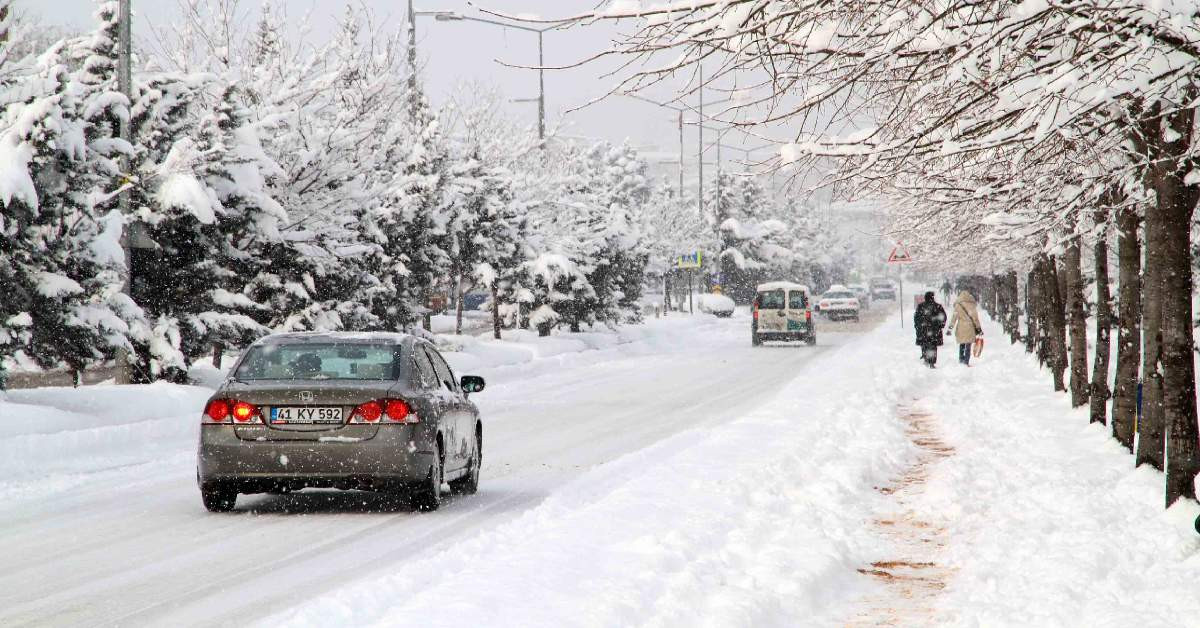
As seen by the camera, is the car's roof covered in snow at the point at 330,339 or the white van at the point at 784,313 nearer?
the car's roof covered in snow at the point at 330,339

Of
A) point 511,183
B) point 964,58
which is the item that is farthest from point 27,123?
point 511,183

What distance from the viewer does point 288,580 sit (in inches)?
314

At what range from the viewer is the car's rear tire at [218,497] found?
1065 cm

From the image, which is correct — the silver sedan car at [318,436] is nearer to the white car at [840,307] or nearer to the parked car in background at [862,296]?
the white car at [840,307]

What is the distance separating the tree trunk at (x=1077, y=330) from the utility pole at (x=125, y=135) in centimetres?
1324

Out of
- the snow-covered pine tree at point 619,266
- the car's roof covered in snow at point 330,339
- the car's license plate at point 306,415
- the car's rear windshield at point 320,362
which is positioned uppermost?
the snow-covered pine tree at point 619,266

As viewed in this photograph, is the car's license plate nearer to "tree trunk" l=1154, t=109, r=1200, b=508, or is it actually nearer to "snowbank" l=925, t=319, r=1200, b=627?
"snowbank" l=925, t=319, r=1200, b=627

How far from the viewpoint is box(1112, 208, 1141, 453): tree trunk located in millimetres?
14000

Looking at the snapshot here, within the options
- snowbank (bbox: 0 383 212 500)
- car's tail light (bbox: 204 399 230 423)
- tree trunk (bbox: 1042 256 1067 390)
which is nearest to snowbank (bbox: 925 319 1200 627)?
car's tail light (bbox: 204 399 230 423)

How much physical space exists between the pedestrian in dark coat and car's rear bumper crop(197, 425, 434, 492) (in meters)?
21.0

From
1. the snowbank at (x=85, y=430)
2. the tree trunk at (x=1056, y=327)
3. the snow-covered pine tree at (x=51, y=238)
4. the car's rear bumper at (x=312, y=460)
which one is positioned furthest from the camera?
the tree trunk at (x=1056, y=327)

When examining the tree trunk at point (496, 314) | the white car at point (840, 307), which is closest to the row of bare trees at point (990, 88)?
the tree trunk at point (496, 314)

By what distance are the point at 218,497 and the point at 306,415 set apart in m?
1.15

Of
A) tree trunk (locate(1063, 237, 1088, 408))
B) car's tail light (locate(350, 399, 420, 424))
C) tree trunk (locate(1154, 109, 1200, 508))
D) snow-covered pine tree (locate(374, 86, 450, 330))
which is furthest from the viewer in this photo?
snow-covered pine tree (locate(374, 86, 450, 330))
